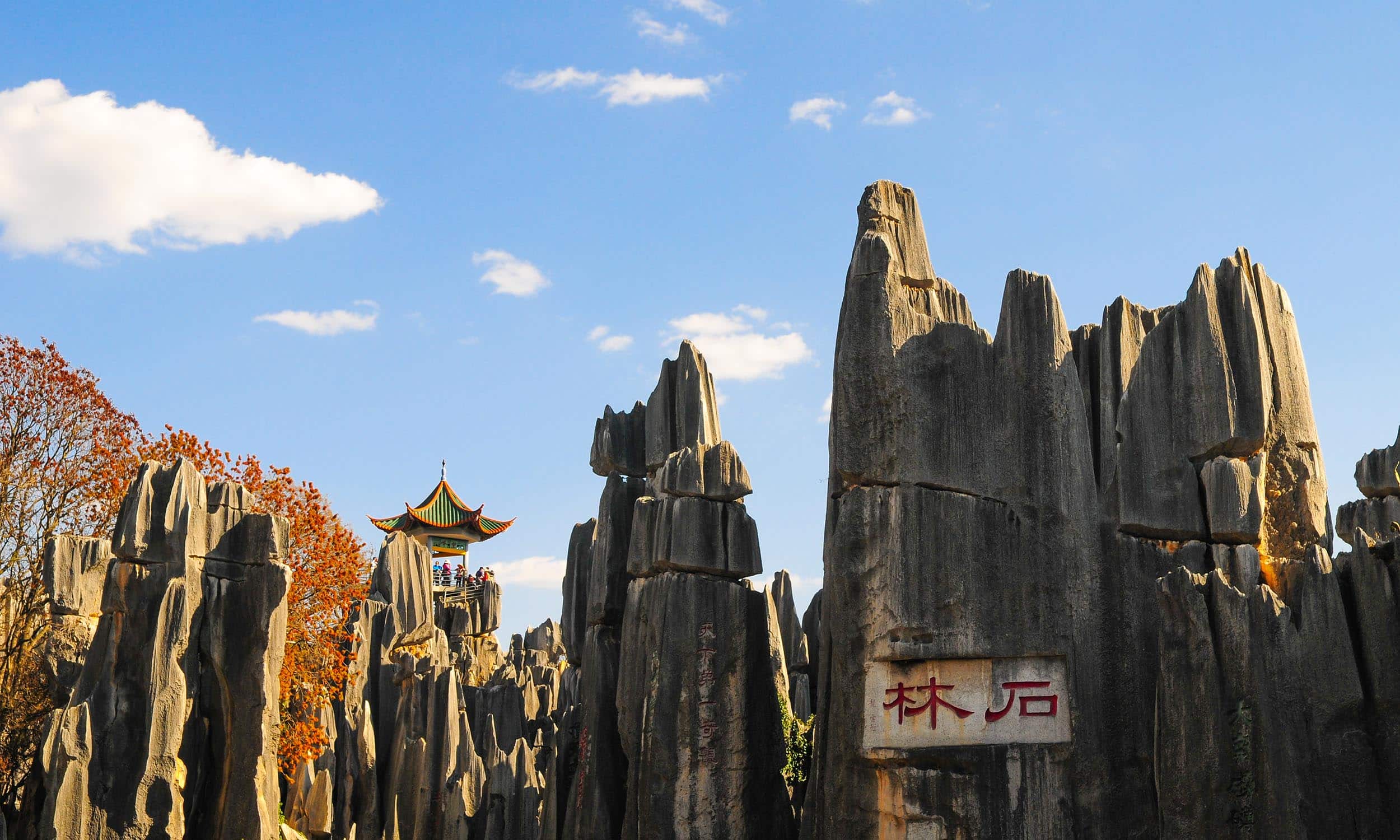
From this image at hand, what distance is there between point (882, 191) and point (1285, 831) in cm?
783

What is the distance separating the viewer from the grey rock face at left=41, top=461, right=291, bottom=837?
13367mm

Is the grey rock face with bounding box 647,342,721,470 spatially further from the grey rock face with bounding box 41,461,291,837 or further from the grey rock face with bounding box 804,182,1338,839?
the grey rock face with bounding box 41,461,291,837

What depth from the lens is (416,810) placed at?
83.8 ft

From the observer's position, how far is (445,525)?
169 ft

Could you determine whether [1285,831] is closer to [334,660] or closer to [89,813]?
[89,813]

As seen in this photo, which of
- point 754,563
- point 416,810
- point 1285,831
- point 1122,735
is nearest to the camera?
point 1285,831

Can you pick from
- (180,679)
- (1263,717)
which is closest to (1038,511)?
(1263,717)

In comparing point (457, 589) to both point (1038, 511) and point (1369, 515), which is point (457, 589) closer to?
point (1369, 515)

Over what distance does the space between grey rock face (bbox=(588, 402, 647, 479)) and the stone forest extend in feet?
17.4

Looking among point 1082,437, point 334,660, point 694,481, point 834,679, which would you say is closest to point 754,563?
point 694,481

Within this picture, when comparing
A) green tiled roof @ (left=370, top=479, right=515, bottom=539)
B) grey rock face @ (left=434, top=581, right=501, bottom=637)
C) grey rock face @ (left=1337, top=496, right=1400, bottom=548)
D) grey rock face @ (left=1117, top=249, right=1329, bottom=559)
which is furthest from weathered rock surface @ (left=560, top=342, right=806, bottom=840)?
green tiled roof @ (left=370, top=479, right=515, bottom=539)

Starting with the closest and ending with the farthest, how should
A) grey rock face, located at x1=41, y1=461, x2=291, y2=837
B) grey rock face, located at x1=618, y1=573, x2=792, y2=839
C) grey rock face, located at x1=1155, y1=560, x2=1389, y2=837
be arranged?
grey rock face, located at x1=1155, y1=560, x2=1389, y2=837 → grey rock face, located at x1=41, y1=461, x2=291, y2=837 → grey rock face, located at x1=618, y1=573, x2=792, y2=839

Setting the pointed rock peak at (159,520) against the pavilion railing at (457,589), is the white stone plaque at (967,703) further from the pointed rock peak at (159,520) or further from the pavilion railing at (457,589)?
the pavilion railing at (457,589)

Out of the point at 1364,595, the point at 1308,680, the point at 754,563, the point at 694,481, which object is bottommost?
the point at 1308,680
